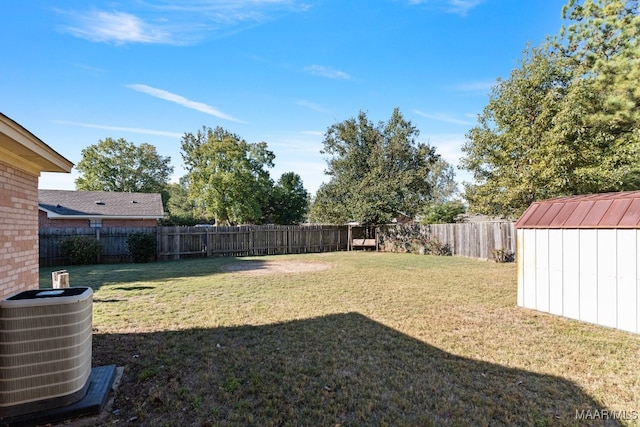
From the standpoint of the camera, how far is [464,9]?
963 cm

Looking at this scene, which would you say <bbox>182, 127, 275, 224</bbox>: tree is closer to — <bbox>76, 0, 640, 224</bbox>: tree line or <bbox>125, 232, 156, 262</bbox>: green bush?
<bbox>76, 0, 640, 224</bbox>: tree line

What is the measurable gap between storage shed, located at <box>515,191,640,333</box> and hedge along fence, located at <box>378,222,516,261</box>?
7376 millimetres

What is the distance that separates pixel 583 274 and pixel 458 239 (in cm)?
1053

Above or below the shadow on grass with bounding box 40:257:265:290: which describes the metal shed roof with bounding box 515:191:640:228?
above

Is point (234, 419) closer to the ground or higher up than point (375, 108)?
closer to the ground

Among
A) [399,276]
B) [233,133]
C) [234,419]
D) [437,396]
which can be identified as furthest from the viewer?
[233,133]

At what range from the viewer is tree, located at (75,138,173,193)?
1272 inches

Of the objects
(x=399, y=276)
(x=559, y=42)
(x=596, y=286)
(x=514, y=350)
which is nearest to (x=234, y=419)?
(x=514, y=350)

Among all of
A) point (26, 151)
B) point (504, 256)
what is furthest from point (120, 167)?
point (504, 256)

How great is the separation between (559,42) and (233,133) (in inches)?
969

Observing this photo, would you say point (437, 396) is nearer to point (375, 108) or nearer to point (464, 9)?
point (464, 9)

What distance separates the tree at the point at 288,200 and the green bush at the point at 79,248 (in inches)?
740

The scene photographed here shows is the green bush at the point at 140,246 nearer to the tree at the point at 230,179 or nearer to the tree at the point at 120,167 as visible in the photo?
the tree at the point at 230,179

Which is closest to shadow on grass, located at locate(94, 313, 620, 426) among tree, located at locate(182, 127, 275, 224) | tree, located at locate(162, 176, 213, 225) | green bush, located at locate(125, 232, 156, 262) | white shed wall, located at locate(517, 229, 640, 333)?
white shed wall, located at locate(517, 229, 640, 333)
